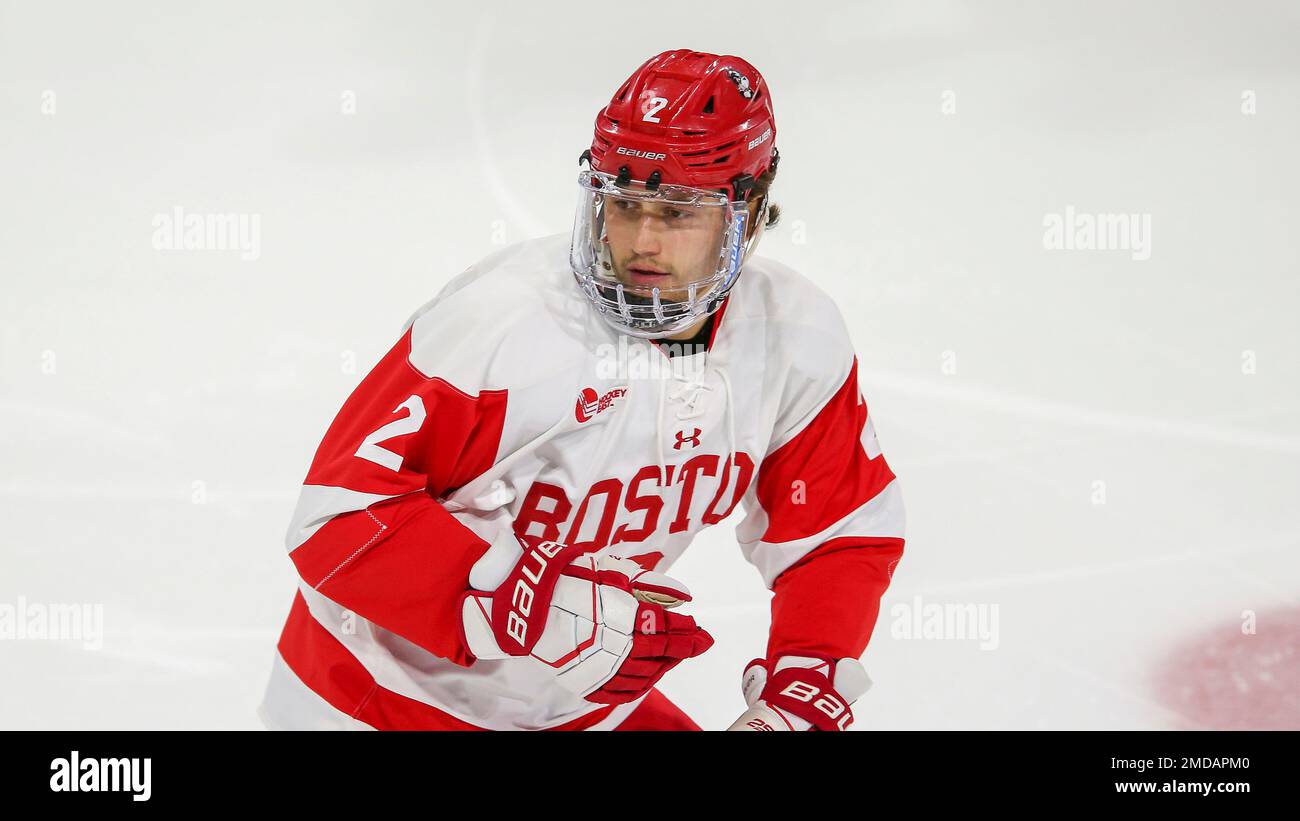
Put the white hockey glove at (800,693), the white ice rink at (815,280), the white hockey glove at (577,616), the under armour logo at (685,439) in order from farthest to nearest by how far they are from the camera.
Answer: the white ice rink at (815,280), the under armour logo at (685,439), the white hockey glove at (800,693), the white hockey glove at (577,616)

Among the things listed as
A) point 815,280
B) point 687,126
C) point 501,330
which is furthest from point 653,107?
point 815,280

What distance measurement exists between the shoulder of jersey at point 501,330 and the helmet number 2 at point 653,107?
0.28 metres

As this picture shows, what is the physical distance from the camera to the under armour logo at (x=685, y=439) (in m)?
2.28

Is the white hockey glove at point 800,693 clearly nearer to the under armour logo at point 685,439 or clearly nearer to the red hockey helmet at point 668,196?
the under armour logo at point 685,439

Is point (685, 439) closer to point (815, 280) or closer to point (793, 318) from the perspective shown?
point (793, 318)

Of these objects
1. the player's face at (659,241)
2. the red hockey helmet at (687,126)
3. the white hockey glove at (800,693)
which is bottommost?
the white hockey glove at (800,693)

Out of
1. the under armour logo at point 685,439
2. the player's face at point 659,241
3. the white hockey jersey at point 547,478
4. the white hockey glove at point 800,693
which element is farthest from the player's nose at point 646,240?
the white hockey glove at point 800,693

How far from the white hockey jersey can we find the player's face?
99 millimetres

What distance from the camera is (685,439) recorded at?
90.0 inches

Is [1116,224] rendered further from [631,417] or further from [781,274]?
[631,417]

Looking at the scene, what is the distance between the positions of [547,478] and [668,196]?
483 mm

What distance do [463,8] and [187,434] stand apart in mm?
1765

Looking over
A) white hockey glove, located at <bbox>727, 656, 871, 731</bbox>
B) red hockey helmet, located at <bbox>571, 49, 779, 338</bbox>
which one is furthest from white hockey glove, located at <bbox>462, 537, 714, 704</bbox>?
red hockey helmet, located at <bbox>571, 49, 779, 338</bbox>
